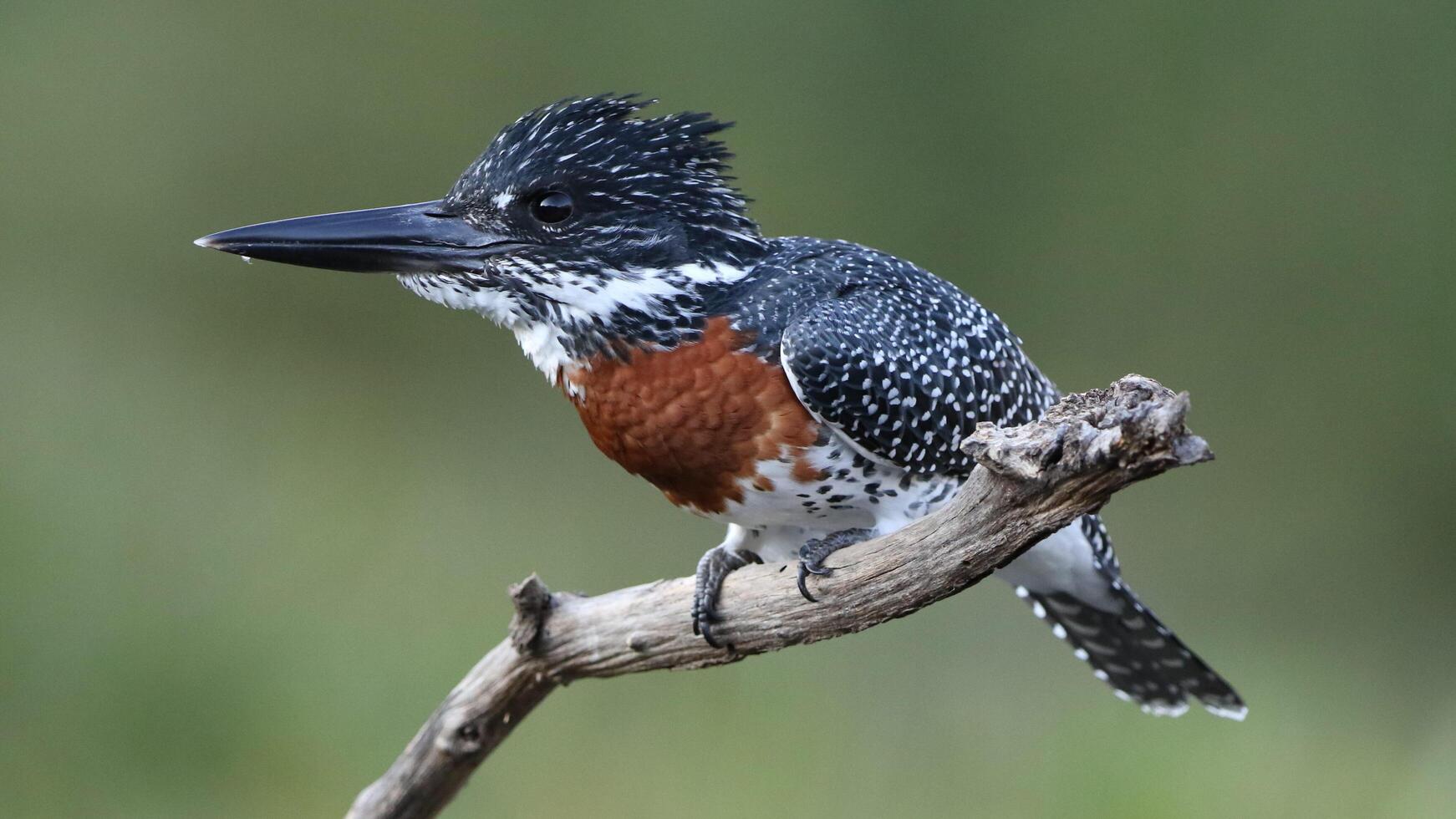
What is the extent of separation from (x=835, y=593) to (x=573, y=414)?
3736 mm

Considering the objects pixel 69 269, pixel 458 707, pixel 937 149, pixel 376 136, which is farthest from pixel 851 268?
pixel 69 269

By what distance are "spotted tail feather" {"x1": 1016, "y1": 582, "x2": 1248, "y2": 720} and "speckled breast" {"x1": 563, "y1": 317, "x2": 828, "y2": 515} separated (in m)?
1.02

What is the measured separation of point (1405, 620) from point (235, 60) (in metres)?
4.99

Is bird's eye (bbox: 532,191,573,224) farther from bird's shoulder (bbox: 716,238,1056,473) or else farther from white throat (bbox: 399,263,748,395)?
bird's shoulder (bbox: 716,238,1056,473)

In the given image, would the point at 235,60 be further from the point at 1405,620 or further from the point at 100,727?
the point at 1405,620

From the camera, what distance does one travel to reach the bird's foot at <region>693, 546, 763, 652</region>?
8.53 feet

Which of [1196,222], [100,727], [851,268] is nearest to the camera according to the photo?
[851,268]

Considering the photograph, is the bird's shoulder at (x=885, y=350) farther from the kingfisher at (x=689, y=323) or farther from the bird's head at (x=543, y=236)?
the bird's head at (x=543, y=236)

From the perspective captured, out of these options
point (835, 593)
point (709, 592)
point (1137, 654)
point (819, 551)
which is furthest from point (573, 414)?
point (835, 593)

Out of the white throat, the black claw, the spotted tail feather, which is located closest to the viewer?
the black claw

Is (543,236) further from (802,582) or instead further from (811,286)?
(802,582)

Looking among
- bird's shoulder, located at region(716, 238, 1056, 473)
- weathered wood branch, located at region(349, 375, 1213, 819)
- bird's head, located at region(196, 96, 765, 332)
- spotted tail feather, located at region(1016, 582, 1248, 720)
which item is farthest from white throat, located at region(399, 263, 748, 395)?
spotted tail feather, located at region(1016, 582, 1248, 720)

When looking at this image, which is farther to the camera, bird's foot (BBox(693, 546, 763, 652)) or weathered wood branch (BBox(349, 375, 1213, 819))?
bird's foot (BBox(693, 546, 763, 652))

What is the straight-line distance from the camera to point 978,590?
219 inches
